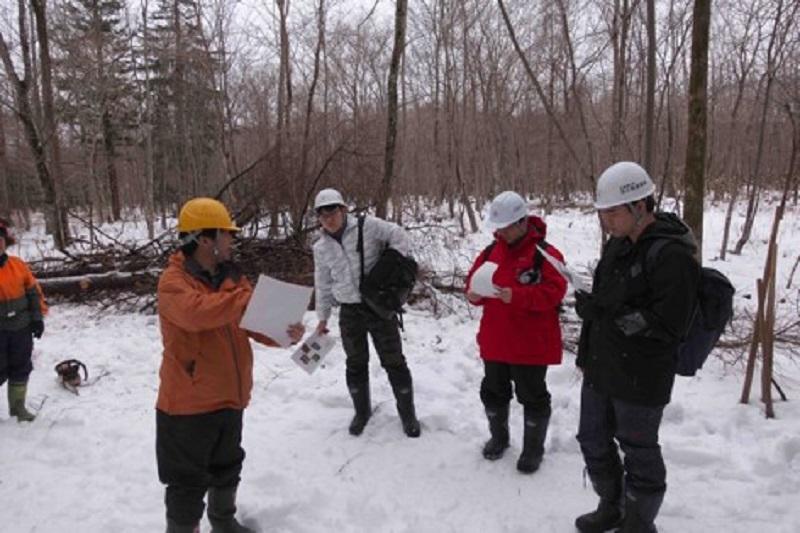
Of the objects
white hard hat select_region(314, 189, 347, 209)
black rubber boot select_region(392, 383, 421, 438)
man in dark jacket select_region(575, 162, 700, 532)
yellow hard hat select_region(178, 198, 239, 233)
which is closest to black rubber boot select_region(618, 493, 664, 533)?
man in dark jacket select_region(575, 162, 700, 532)


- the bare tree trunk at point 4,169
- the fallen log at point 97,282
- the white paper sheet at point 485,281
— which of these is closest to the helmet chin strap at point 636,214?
the white paper sheet at point 485,281

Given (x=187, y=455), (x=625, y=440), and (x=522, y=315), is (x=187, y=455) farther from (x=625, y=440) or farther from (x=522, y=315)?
(x=625, y=440)

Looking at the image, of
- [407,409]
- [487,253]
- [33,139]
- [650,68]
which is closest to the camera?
[487,253]

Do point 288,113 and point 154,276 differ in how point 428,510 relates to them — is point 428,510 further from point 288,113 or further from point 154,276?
point 288,113

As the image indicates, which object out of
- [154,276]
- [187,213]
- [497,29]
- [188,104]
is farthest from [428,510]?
[188,104]

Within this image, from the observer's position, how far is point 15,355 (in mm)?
4281

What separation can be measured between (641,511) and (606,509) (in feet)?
1.08

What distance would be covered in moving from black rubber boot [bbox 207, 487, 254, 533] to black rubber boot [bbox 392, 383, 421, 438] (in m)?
1.53

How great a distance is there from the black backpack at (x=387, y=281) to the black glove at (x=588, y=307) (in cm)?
147

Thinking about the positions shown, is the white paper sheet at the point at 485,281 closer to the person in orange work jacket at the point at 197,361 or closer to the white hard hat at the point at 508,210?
the white hard hat at the point at 508,210

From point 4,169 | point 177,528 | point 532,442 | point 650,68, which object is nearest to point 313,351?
point 177,528

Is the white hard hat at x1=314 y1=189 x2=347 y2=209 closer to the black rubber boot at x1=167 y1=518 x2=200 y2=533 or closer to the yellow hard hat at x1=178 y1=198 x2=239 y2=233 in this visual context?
the yellow hard hat at x1=178 y1=198 x2=239 y2=233

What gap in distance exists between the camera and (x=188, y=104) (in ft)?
79.3

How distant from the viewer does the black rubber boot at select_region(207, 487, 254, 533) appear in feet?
9.28
